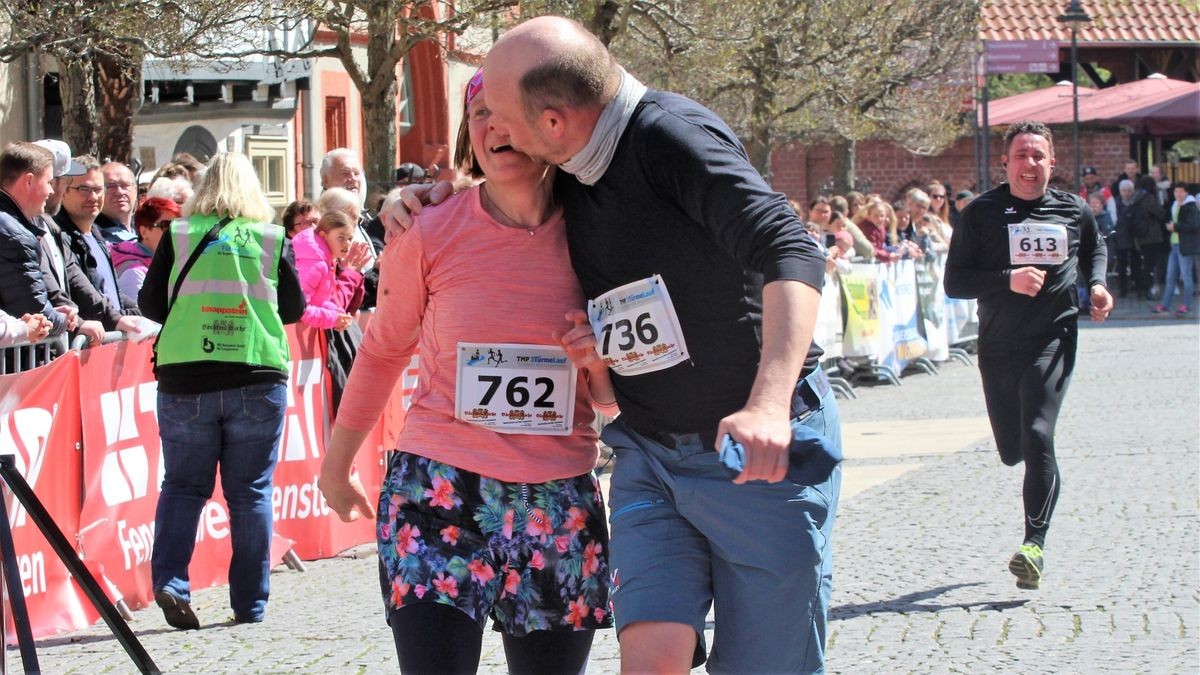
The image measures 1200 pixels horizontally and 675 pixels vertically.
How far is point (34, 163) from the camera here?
7242 millimetres

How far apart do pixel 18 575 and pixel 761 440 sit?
117 inches

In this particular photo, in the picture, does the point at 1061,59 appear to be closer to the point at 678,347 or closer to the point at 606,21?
the point at 606,21

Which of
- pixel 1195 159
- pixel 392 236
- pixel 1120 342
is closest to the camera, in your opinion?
pixel 392 236

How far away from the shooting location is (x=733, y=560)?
11.2 feet

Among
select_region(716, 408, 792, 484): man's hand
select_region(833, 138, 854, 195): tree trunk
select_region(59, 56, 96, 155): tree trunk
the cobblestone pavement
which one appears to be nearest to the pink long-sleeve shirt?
select_region(716, 408, 792, 484): man's hand

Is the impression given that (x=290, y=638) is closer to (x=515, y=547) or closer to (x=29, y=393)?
(x=29, y=393)

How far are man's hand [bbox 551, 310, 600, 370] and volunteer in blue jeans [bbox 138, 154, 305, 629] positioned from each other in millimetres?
3355

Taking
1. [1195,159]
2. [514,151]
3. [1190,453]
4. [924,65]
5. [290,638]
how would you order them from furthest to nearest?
1. [1195,159]
2. [924,65]
3. [1190,453]
4. [290,638]
5. [514,151]

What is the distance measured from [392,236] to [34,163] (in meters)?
3.97

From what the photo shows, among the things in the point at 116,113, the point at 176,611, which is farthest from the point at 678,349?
the point at 116,113

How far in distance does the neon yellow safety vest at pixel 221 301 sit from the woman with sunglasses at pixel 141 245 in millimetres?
1624

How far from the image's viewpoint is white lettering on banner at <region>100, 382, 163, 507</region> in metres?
7.06

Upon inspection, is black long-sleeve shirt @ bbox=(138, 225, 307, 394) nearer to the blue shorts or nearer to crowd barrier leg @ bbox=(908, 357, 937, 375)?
the blue shorts

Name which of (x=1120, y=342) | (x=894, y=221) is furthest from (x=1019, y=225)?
(x=1120, y=342)
